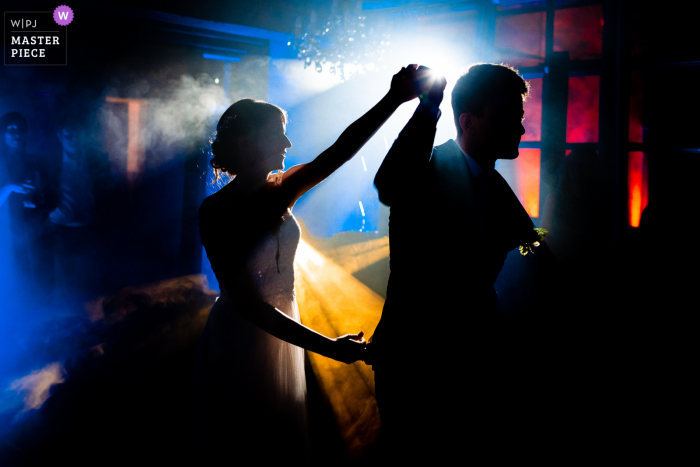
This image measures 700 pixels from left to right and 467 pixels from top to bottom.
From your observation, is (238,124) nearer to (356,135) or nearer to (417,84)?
(356,135)

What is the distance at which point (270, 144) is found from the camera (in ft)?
5.15

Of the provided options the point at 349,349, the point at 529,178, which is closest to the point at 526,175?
the point at 529,178

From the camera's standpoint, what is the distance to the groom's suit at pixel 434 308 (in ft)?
3.31

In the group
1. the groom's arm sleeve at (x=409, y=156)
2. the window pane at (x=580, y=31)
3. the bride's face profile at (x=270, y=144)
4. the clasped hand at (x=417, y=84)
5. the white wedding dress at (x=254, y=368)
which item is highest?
the window pane at (x=580, y=31)

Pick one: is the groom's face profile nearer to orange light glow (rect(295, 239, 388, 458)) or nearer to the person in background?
orange light glow (rect(295, 239, 388, 458))

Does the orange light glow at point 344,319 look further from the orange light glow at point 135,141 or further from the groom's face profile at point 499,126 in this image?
the orange light glow at point 135,141

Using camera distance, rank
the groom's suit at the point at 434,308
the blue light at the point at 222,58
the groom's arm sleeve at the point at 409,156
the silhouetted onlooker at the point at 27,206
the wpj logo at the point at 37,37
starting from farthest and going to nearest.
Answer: the blue light at the point at 222,58
the silhouetted onlooker at the point at 27,206
the wpj logo at the point at 37,37
the groom's suit at the point at 434,308
the groom's arm sleeve at the point at 409,156

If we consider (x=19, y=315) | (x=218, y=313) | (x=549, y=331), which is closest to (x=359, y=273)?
(x=549, y=331)

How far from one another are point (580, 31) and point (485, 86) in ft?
11.4

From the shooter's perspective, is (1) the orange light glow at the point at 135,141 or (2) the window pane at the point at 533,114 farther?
(1) the orange light glow at the point at 135,141

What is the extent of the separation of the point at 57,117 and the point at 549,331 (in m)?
6.21

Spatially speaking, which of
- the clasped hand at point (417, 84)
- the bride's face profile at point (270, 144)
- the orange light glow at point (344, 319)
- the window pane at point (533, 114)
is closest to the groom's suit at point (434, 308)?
the clasped hand at point (417, 84)

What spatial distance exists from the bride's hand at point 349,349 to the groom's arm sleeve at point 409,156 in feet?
2.06

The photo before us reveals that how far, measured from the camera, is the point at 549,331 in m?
2.90
